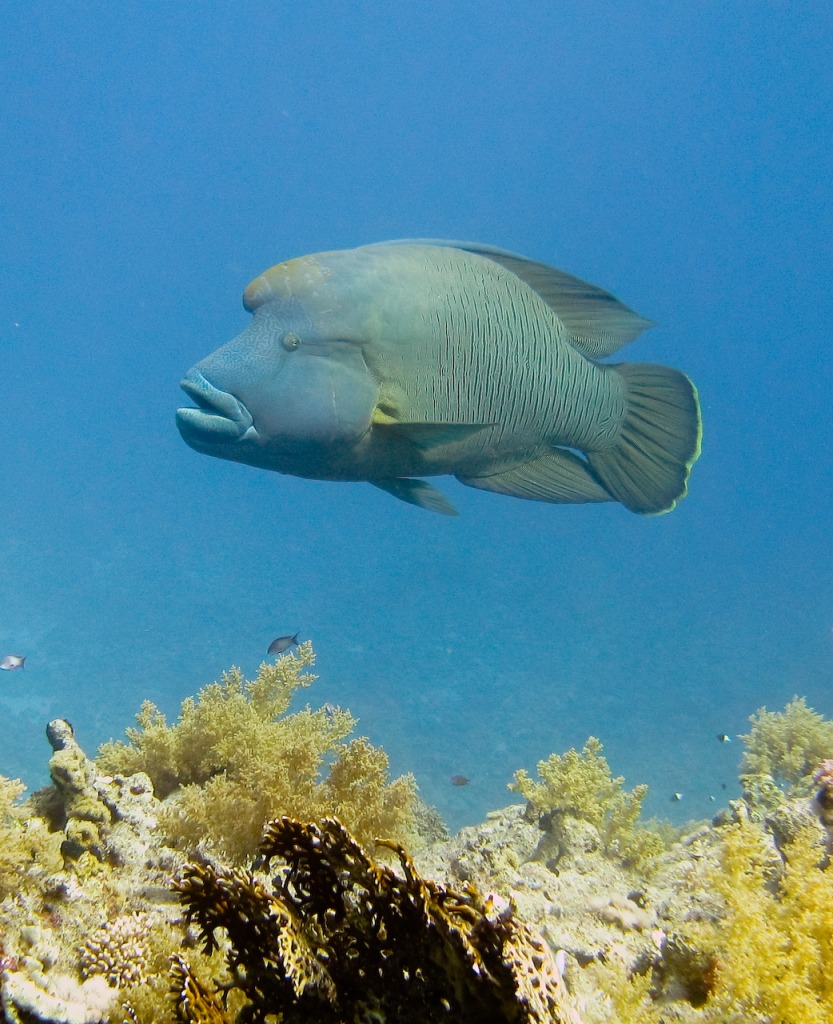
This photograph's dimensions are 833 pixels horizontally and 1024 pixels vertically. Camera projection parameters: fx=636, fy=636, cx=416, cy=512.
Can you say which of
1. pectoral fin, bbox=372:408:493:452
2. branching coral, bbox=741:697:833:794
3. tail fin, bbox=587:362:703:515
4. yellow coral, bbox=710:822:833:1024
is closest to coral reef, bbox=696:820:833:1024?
yellow coral, bbox=710:822:833:1024

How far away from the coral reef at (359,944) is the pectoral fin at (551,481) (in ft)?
7.51

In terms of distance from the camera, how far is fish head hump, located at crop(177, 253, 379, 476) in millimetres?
2676

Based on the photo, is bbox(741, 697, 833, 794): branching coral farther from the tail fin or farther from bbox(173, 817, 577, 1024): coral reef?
bbox(173, 817, 577, 1024): coral reef

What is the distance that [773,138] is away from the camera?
103 m

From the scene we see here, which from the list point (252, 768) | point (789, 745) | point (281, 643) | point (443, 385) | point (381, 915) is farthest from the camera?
point (281, 643)

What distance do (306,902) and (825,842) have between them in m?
3.13

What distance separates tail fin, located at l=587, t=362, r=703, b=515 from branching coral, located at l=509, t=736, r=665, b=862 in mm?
2229

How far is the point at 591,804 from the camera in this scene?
15.2 ft

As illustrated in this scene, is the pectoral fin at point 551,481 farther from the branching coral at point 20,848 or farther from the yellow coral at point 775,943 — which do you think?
→ the branching coral at point 20,848

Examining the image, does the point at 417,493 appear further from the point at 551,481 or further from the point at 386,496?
the point at 386,496

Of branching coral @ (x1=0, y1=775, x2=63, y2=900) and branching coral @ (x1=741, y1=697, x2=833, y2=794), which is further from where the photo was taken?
branching coral @ (x1=741, y1=697, x2=833, y2=794)

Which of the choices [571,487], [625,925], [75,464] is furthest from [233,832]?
[75,464]

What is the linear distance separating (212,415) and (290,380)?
357 millimetres

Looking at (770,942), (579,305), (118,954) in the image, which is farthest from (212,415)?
(770,942)
